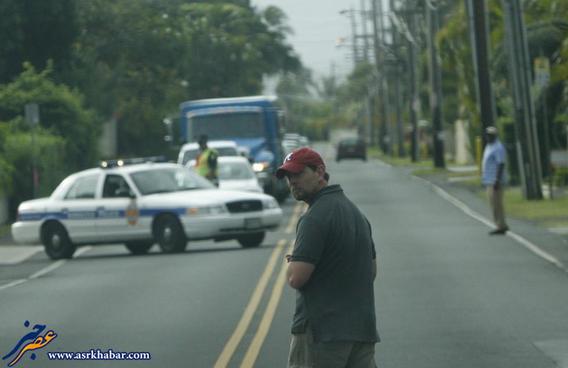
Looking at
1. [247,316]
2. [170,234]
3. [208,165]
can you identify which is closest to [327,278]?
[247,316]

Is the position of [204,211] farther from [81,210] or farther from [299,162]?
[299,162]

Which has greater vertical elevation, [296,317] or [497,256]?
[296,317]

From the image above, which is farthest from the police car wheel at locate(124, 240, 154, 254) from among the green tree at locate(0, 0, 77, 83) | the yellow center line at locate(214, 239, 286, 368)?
the green tree at locate(0, 0, 77, 83)

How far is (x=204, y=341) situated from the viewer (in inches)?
585

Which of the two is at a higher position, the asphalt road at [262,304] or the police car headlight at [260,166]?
the police car headlight at [260,166]

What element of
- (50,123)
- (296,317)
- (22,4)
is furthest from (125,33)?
(296,317)

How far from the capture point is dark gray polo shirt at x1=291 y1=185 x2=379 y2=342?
7.74 meters

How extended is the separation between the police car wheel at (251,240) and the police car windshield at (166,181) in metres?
1.20

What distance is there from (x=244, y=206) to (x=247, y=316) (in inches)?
388

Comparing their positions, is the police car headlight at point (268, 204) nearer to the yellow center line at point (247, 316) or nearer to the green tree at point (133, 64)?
the yellow center line at point (247, 316)

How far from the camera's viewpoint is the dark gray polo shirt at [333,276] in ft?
25.4

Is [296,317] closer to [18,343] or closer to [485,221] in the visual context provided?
[18,343]

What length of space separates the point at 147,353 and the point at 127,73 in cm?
5106

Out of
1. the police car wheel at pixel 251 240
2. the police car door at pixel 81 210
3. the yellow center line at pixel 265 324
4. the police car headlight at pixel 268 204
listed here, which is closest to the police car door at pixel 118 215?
the police car door at pixel 81 210
